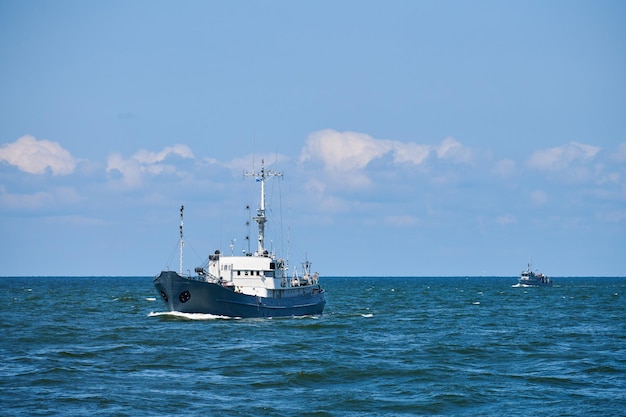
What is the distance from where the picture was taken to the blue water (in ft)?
108

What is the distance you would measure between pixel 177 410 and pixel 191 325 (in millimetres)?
30726

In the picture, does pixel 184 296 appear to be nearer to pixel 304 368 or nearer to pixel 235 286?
pixel 235 286

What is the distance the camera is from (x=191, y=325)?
61.9 m

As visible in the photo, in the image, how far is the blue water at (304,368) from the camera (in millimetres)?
32938

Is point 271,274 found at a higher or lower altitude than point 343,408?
higher

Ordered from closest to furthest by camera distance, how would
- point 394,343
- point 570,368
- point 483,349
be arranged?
point 570,368 → point 483,349 → point 394,343

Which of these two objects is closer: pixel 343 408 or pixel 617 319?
pixel 343 408

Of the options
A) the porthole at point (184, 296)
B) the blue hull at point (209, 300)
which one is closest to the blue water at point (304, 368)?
the blue hull at point (209, 300)

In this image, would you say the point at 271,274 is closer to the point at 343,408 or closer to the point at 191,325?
the point at 191,325

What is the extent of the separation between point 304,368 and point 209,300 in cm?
2298

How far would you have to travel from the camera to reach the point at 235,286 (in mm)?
65500

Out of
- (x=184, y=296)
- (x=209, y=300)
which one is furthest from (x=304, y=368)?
(x=184, y=296)

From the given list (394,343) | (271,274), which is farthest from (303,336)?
(271,274)

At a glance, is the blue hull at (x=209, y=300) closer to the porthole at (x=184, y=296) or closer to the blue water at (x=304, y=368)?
the porthole at (x=184, y=296)
